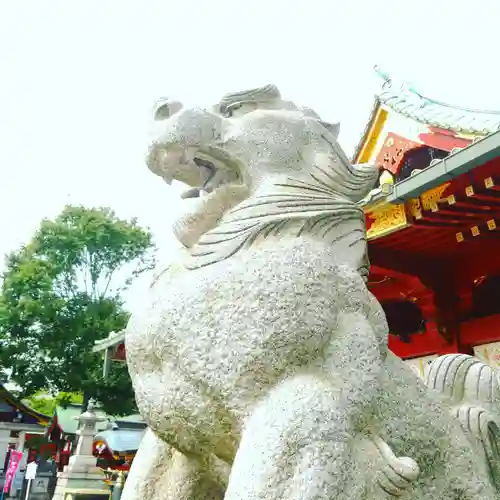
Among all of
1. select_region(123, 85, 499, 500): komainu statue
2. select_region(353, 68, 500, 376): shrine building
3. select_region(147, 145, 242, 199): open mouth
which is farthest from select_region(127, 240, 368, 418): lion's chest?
select_region(353, 68, 500, 376): shrine building

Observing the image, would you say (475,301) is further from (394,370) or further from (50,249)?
(50,249)

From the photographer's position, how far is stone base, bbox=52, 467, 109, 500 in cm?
877

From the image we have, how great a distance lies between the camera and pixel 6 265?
41.8 feet

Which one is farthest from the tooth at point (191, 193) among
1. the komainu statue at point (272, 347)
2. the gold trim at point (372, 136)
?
the gold trim at point (372, 136)

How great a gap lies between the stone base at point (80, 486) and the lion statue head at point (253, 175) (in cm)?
882

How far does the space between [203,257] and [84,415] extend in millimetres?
9708

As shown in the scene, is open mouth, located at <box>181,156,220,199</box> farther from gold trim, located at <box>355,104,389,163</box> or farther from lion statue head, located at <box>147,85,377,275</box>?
gold trim, located at <box>355,104,389,163</box>

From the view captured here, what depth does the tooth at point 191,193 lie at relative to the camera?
1.49 meters

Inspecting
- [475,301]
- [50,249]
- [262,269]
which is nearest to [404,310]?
[475,301]

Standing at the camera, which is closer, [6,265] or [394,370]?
[394,370]

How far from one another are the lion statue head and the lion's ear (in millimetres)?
79

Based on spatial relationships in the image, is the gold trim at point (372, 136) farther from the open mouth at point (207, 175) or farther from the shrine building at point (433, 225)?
the open mouth at point (207, 175)

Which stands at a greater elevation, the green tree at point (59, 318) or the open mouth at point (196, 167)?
the open mouth at point (196, 167)

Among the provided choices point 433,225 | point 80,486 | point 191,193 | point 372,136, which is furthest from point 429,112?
point 80,486
